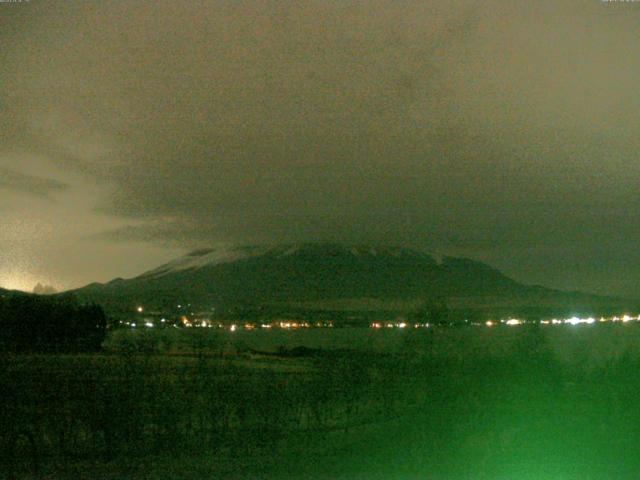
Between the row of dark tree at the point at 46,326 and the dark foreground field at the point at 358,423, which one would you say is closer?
the dark foreground field at the point at 358,423

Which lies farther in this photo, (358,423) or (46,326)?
(46,326)

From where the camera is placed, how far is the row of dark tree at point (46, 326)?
41281mm

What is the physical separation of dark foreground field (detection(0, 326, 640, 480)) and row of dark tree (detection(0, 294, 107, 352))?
1590 cm

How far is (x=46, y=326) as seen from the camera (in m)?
42.5

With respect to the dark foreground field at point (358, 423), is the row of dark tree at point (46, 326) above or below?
above

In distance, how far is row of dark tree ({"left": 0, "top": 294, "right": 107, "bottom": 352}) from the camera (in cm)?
4128

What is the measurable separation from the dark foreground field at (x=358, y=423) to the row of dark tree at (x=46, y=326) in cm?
1590

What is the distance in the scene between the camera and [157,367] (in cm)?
3172

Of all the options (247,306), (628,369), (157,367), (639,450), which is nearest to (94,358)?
(157,367)

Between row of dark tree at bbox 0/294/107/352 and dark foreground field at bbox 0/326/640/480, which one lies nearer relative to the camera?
dark foreground field at bbox 0/326/640/480

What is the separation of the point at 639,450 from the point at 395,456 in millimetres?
3948

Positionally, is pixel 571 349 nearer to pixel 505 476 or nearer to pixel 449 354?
pixel 449 354

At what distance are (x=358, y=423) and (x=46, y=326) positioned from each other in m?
26.7

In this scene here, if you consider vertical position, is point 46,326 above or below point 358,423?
Result: above
